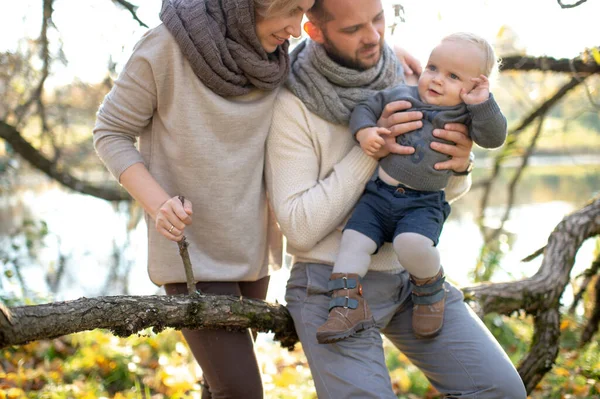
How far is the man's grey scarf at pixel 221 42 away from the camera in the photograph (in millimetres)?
2045

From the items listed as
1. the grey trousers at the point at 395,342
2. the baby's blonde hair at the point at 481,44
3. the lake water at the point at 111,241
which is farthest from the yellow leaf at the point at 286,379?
the baby's blonde hair at the point at 481,44

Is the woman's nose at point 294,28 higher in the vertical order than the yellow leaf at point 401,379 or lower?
higher

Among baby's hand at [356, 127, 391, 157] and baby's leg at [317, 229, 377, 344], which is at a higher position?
baby's hand at [356, 127, 391, 157]

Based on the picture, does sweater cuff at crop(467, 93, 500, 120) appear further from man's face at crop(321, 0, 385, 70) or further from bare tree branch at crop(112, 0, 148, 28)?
bare tree branch at crop(112, 0, 148, 28)

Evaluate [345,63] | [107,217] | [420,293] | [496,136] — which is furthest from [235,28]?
[107,217]

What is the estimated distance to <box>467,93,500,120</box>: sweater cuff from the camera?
2.11 m

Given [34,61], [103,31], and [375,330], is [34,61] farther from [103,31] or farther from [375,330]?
[375,330]

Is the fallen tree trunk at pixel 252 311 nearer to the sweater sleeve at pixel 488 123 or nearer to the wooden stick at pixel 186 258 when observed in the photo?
the wooden stick at pixel 186 258

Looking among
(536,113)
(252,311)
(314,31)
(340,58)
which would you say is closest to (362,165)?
(340,58)

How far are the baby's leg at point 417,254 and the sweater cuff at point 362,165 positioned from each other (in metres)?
0.29

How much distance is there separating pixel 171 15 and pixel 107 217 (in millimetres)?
5543

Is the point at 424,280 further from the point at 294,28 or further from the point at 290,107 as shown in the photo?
the point at 294,28

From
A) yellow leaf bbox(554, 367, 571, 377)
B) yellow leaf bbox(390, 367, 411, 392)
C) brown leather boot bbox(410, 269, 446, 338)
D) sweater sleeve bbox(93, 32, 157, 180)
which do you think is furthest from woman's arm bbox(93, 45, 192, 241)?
yellow leaf bbox(554, 367, 571, 377)

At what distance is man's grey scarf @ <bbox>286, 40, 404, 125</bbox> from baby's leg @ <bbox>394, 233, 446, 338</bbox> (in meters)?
0.52
